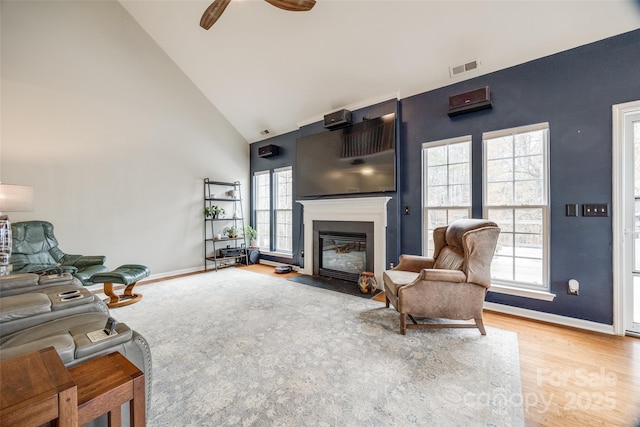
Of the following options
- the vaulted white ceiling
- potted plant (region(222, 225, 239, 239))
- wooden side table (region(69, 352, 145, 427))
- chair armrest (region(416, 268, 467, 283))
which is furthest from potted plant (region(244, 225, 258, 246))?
wooden side table (region(69, 352, 145, 427))

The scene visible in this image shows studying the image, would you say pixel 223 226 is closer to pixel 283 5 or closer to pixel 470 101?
pixel 283 5

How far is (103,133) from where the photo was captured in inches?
157

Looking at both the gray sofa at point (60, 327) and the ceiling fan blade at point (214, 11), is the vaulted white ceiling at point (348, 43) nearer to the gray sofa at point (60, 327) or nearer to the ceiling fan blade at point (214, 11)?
the ceiling fan blade at point (214, 11)

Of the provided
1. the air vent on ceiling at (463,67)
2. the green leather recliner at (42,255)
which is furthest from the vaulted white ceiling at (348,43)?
the green leather recliner at (42,255)

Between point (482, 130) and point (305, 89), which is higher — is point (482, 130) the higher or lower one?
the lower one

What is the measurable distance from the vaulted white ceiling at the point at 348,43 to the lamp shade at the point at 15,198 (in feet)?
10.0

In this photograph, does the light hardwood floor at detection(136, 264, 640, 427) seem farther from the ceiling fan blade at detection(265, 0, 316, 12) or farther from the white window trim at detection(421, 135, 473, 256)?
the ceiling fan blade at detection(265, 0, 316, 12)

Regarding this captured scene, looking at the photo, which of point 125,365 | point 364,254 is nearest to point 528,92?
point 364,254

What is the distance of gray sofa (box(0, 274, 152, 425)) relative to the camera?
1.12 meters

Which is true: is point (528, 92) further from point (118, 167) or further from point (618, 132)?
point (118, 167)

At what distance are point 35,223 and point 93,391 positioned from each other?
3776 mm

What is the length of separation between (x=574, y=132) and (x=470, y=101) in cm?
101

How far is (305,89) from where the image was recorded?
13.7 ft

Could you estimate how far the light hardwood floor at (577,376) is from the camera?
4.82 ft
